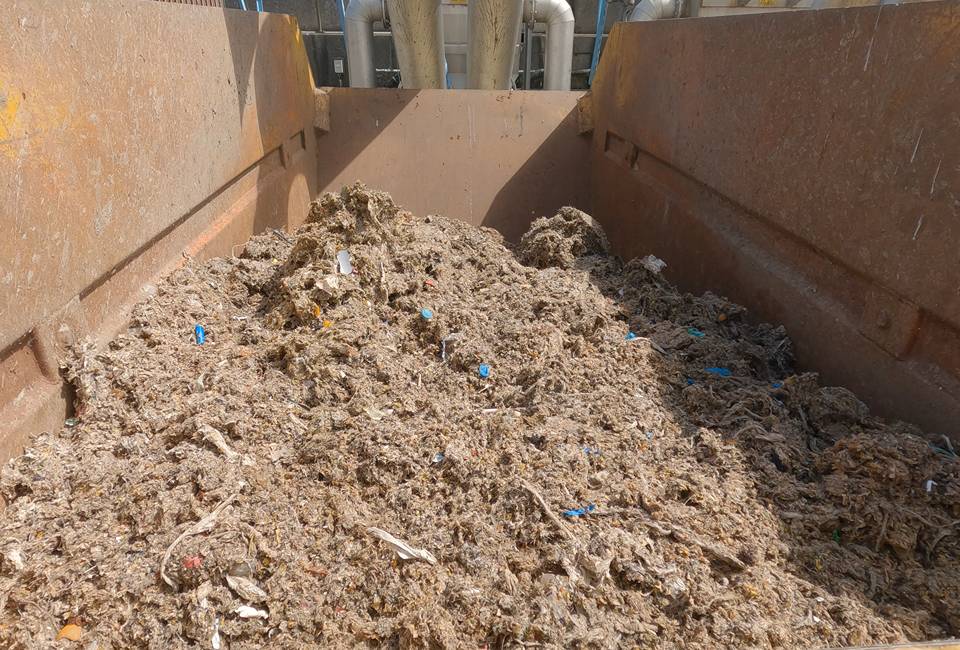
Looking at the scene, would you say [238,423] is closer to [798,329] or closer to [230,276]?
[230,276]

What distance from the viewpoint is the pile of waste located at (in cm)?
113

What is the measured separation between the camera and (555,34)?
22.6 feet

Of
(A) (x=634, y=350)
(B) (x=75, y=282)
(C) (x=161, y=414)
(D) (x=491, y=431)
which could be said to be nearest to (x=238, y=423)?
(C) (x=161, y=414)

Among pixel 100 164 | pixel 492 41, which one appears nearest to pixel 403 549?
pixel 100 164

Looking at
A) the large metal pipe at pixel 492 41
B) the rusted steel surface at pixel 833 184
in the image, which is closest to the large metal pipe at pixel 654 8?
the large metal pipe at pixel 492 41

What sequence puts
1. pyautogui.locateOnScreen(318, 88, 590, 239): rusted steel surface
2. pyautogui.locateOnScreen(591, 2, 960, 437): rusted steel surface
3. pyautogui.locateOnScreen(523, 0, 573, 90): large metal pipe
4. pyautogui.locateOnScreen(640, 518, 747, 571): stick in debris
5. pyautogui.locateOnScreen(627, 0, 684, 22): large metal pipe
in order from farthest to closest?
pyautogui.locateOnScreen(627, 0, 684, 22): large metal pipe
pyautogui.locateOnScreen(523, 0, 573, 90): large metal pipe
pyautogui.locateOnScreen(318, 88, 590, 239): rusted steel surface
pyautogui.locateOnScreen(591, 2, 960, 437): rusted steel surface
pyautogui.locateOnScreen(640, 518, 747, 571): stick in debris

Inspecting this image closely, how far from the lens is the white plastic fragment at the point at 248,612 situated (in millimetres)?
1146

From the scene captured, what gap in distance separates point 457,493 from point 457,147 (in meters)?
3.13

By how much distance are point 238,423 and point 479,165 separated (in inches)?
116

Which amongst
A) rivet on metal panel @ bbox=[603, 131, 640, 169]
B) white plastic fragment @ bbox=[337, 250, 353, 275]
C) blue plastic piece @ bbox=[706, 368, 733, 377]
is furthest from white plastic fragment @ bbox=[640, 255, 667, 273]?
white plastic fragment @ bbox=[337, 250, 353, 275]

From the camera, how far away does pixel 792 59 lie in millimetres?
1967

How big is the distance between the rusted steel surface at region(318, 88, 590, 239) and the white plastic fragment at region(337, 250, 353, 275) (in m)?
1.91

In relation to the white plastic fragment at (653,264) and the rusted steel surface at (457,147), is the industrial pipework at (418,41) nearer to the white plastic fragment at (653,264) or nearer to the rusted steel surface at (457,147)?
the rusted steel surface at (457,147)

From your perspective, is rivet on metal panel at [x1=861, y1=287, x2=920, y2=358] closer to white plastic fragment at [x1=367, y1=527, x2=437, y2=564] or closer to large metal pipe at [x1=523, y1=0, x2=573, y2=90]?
white plastic fragment at [x1=367, y1=527, x2=437, y2=564]
